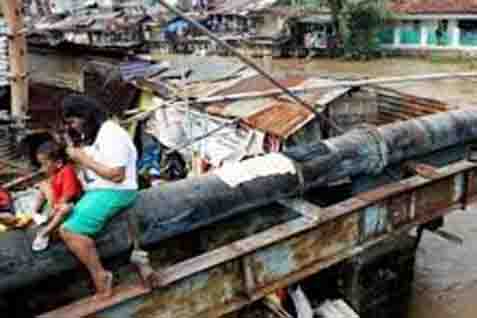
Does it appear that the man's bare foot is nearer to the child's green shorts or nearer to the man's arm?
the child's green shorts

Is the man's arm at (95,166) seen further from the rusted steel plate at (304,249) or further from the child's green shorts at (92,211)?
the rusted steel plate at (304,249)

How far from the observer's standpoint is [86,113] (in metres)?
2.89

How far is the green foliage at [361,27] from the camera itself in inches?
1133

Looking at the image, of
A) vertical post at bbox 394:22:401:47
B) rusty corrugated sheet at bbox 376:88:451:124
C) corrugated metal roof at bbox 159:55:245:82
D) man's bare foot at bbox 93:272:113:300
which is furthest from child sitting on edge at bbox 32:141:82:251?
vertical post at bbox 394:22:401:47

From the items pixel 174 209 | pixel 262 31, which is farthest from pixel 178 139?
pixel 262 31

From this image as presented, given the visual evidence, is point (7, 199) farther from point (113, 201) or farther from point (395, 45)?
point (395, 45)

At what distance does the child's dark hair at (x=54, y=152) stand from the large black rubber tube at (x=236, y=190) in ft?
1.47

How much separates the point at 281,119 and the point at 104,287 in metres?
6.15

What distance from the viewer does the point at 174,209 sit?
3.52m

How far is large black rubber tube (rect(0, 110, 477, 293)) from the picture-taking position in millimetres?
3029

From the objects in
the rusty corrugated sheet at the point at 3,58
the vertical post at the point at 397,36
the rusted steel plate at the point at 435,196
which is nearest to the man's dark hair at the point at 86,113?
the rusted steel plate at the point at 435,196

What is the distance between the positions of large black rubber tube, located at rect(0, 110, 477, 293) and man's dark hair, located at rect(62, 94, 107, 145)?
1.76 ft

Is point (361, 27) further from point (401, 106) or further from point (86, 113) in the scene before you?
point (86, 113)

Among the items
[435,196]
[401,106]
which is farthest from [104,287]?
[401,106]
